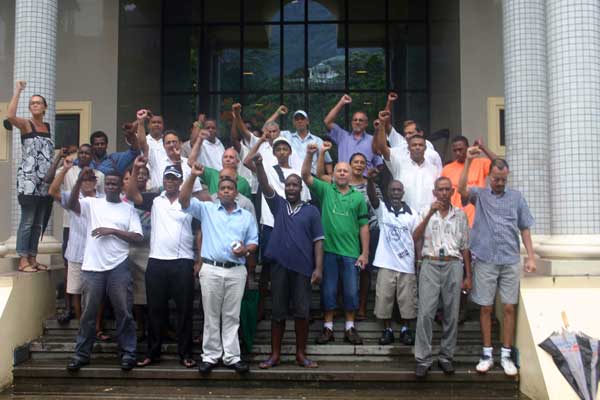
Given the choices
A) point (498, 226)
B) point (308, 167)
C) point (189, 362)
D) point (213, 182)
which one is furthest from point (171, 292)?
point (498, 226)

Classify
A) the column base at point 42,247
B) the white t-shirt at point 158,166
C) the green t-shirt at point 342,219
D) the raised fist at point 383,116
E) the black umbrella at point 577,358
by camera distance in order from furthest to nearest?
the column base at point 42,247
the white t-shirt at point 158,166
the raised fist at point 383,116
the green t-shirt at point 342,219
the black umbrella at point 577,358

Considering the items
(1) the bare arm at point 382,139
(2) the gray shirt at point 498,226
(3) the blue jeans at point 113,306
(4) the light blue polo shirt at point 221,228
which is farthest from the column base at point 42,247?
(2) the gray shirt at point 498,226

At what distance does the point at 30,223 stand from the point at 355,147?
3.96 m

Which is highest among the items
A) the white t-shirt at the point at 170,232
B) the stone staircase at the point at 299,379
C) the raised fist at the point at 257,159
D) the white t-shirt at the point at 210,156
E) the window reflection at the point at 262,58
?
the window reflection at the point at 262,58

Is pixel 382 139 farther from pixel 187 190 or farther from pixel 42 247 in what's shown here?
pixel 42 247

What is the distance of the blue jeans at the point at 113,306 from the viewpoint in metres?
5.90

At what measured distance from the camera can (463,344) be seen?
6.30 m

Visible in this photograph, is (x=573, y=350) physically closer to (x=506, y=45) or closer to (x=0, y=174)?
(x=506, y=45)

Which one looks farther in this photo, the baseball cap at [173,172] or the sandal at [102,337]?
the sandal at [102,337]

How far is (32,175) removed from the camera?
6582 millimetres

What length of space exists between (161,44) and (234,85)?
1719mm

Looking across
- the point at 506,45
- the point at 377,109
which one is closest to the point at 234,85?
the point at 377,109

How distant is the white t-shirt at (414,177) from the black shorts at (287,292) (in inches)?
66.9

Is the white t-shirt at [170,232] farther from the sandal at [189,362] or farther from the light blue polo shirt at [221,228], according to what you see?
the sandal at [189,362]
